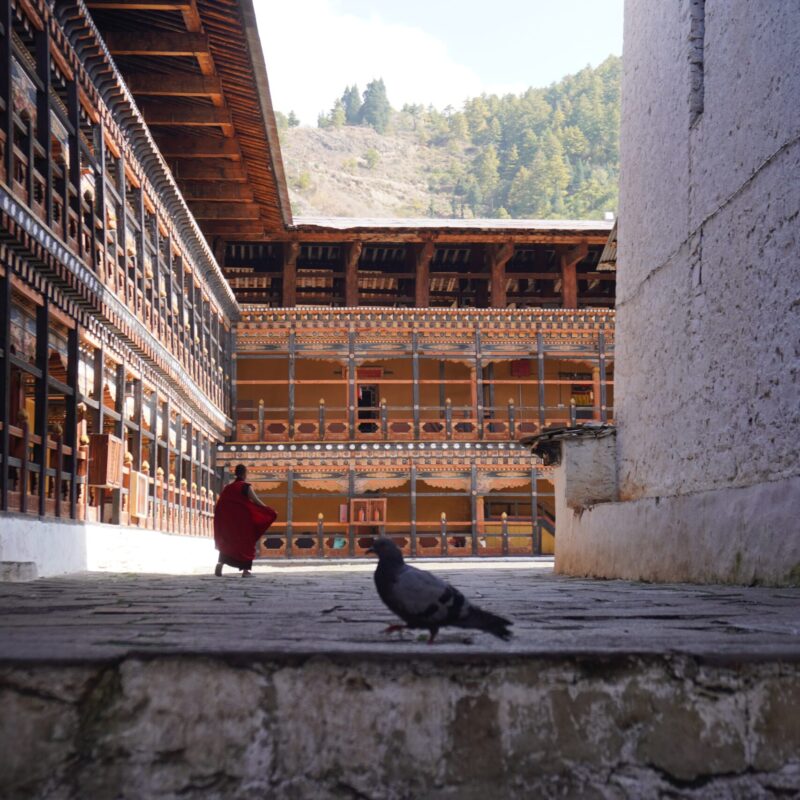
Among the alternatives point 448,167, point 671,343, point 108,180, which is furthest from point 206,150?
point 448,167

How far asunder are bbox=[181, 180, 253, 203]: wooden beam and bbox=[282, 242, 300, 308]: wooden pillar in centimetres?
414

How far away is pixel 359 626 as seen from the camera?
339cm

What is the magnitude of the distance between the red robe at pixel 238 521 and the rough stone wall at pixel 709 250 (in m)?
3.74

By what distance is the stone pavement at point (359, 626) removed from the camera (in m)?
2.46

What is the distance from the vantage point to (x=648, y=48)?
33.3ft

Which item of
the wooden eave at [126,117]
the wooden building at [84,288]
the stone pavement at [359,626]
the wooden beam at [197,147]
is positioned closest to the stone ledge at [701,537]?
the stone pavement at [359,626]

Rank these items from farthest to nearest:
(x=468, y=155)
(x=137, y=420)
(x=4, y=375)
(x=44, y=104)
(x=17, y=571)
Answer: (x=468, y=155) < (x=137, y=420) < (x=44, y=104) < (x=4, y=375) < (x=17, y=571)

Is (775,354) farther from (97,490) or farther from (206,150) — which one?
(206,150)

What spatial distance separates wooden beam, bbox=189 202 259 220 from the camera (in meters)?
21.2

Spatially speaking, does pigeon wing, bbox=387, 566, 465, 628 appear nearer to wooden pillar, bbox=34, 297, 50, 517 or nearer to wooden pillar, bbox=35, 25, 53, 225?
wooden pillar, bbox=34, 297, 50, 517

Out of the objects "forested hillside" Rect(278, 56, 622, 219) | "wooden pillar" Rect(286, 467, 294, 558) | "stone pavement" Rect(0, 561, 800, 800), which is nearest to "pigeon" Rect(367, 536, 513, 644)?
"stone pavement" Rect(0, 561, 800, 800)

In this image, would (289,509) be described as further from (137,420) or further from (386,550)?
(386,550)

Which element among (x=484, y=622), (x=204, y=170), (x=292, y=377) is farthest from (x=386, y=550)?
(x=292, y=377)

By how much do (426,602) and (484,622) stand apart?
0.57ft
